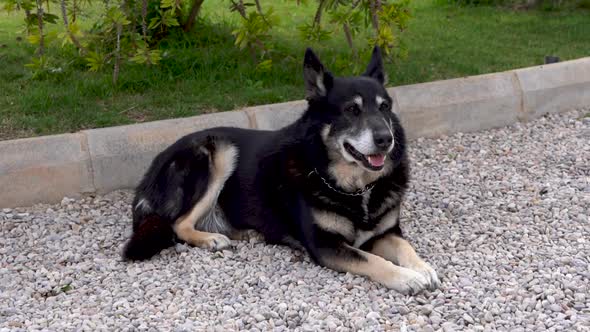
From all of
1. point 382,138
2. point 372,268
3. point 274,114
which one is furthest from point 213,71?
point 372,268

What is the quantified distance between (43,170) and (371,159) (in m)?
2.73

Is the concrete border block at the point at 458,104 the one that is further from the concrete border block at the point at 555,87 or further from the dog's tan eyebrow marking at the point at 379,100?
the dog's tan eyebrow marking at the point at 379,100

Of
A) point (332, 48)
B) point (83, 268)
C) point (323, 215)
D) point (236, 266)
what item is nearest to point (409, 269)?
point (323, 215)

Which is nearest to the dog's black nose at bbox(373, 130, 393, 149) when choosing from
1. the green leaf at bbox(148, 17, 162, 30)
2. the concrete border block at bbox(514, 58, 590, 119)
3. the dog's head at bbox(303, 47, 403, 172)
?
the dog's head at bbox(303, 47, 403, 172)

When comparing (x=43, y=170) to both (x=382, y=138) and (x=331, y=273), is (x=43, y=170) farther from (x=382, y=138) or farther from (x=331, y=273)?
(x=382, y=138)

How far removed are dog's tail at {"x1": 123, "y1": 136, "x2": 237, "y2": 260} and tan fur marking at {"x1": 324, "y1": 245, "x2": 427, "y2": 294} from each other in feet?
3.87

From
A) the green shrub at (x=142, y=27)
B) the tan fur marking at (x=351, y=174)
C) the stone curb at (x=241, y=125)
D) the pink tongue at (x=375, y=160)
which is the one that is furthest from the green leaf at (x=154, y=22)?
the pink tongue at (x=375, y=160)

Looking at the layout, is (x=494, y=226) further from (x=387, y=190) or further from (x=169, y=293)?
(x=169, y=293)

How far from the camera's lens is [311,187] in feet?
16.0

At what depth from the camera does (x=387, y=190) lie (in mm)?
4910

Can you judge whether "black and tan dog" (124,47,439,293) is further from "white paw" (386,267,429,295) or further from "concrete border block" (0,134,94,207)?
"concrete border block" (0,134,94,207)

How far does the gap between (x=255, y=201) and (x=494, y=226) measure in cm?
167

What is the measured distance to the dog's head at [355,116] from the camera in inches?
178

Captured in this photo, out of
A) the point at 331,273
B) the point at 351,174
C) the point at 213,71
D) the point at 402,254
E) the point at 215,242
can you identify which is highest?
the point at 351,174
